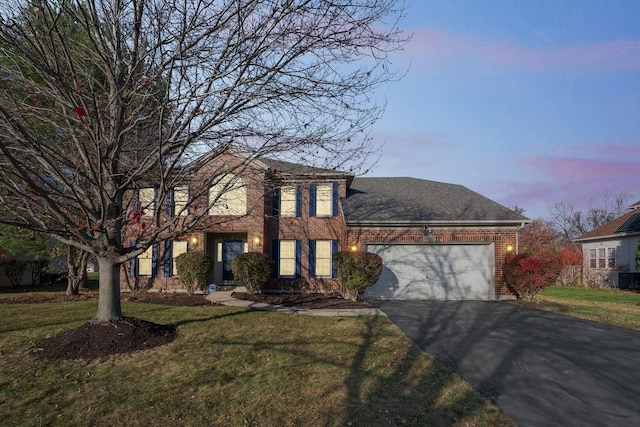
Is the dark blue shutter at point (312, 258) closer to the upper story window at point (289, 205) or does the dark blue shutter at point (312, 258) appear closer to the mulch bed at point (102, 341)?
the upper story window at point (289, 205)

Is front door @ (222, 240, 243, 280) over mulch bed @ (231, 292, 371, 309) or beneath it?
over

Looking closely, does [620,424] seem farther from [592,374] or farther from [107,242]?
[107,242]

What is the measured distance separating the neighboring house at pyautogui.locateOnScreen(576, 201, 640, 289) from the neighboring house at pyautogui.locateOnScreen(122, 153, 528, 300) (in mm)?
12096

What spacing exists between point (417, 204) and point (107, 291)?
11731 mm

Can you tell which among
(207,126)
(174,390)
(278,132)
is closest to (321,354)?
(174,390)

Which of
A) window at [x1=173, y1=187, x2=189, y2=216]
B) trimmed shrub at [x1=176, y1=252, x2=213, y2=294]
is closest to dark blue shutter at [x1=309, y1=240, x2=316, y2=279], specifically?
trimmed shrub at [x1=176, y1=252, x2=213, y2=294]

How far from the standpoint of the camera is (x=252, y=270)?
12.5m

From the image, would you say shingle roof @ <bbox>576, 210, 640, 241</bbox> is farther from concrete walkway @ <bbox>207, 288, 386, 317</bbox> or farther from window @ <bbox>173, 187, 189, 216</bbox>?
window @ <bbox>173, 187, 189, 216</bbox>

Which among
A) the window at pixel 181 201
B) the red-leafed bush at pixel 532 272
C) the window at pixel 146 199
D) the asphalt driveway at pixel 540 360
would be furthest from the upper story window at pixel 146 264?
the red-leafed bush at pixel 532 272

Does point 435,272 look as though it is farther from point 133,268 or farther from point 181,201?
point 133,268

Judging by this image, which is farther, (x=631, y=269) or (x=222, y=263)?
(x=631, y=269)

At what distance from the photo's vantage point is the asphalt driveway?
4.14 metres

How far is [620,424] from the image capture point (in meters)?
3.82

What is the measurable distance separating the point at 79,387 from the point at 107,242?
8.07 ft
